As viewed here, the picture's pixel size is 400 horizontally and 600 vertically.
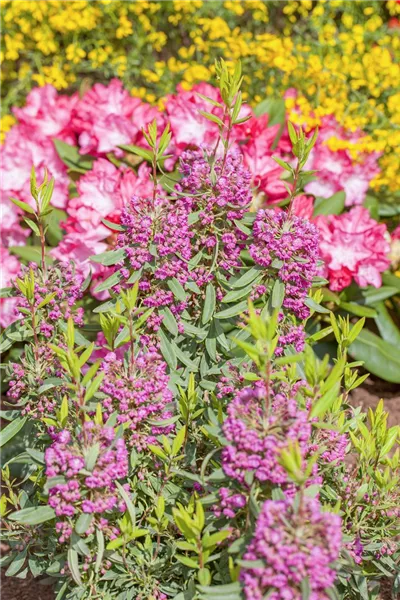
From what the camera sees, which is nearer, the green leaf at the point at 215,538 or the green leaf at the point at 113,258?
the green leaf at the point at 215,538

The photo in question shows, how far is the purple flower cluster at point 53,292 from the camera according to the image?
1637mm

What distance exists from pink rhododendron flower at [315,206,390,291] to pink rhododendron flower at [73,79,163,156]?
79cm

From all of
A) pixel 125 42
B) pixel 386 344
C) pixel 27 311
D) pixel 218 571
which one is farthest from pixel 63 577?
pixel 125 42

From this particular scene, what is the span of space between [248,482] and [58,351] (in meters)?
0.42

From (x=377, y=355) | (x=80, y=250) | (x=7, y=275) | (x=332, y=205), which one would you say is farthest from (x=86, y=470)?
(x=332, y=205)

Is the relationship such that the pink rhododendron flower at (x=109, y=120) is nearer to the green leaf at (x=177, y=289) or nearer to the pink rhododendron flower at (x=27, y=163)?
the pink rhododendron flower at (x=27, y=163)

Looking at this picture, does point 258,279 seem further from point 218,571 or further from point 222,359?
point 218,571

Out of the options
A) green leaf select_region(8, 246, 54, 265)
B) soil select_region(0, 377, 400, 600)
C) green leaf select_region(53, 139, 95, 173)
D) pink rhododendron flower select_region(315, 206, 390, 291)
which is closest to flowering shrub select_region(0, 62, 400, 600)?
soil select_region(0, 377, 400, 600)

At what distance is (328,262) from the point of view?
2.61 m

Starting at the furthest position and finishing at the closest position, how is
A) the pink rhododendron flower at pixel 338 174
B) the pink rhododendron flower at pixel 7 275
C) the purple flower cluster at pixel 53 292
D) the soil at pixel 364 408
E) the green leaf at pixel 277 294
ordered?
1. the pink rhododendron flower at pixel 338 174
2. the pink rhododendron flower at pixel 7 275
3. the soil at pixel 364 408
4. the purple flower cluster at pixel 53 292
5. the green leaf at pixel 277 294

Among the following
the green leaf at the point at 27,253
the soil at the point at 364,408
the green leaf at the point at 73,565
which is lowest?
the soil at the point at 364,408

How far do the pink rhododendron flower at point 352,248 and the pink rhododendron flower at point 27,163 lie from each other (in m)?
1.08

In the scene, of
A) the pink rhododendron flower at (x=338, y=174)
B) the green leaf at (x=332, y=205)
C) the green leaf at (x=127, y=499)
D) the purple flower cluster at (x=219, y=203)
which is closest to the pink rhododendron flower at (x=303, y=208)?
the green leaf at (x=332, y=205)

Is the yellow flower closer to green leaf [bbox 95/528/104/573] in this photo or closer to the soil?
the soil
